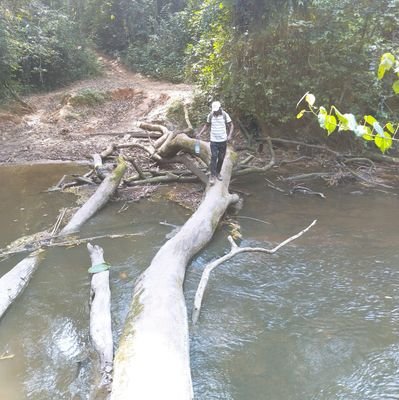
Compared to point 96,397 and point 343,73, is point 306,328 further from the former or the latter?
point 343,73

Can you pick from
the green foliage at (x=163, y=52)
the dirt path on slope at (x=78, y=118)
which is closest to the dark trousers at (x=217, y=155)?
the dirt path on slope at (x=78, y=118)

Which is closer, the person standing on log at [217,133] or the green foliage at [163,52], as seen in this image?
the person standing on log at [217,133]

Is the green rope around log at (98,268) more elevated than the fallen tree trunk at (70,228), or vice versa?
the green rope around log at (98,268)

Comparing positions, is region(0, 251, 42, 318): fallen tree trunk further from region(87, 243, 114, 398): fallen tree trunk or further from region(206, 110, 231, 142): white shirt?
region(206, 110, 231, 142): white shirt

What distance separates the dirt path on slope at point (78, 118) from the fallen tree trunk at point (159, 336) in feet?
25.8

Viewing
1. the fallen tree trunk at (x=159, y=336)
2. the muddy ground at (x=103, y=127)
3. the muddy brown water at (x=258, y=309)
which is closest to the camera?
the fallen tree trunk at (x=159, y=336)

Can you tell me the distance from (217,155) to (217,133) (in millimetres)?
458

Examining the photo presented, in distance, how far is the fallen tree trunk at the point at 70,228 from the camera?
18.3 feet

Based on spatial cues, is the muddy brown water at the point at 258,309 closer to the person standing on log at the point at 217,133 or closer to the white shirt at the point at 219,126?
the person standing on log at the point at 217,133

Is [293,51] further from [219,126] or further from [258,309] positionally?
[258,309]

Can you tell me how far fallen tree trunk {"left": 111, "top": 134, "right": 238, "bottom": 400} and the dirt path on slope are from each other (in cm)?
785

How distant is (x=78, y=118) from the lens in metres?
16.2

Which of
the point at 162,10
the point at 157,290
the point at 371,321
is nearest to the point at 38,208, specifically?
the point at 157,290

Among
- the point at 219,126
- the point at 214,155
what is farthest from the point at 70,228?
the point at 219,126
